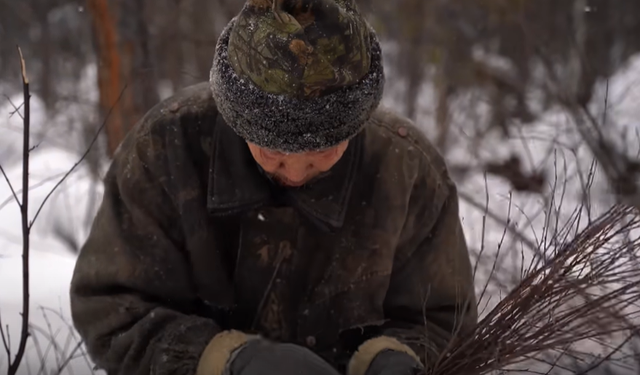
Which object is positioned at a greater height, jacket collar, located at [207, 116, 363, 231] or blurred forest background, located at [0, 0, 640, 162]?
blurred forest background, located at [0, 0, 640, 162]

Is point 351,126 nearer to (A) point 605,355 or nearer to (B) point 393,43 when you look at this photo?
(A) point 605,355

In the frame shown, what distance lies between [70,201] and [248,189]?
11.2 ft

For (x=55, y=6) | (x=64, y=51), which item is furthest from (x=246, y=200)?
(x=64, y=51)

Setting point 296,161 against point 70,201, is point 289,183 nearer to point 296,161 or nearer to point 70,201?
point 296,161

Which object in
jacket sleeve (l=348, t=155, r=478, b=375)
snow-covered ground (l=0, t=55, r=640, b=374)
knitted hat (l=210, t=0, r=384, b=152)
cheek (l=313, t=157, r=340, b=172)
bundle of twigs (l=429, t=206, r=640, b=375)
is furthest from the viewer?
snow-covered ground (l=0, t=55, r=640, b=374)

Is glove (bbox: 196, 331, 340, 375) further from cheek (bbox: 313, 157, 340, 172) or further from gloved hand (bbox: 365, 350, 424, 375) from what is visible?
cheek (bbox: 313, 157, 340, 172)

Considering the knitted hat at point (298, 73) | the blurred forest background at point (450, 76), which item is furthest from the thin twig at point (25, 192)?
the blurred forest background at point (450, 76)

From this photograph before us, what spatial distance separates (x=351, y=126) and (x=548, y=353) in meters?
0.51

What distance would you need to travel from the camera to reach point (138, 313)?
1.29 m

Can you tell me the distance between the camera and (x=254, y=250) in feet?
4.43

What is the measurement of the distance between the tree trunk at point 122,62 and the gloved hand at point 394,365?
2.89 metres

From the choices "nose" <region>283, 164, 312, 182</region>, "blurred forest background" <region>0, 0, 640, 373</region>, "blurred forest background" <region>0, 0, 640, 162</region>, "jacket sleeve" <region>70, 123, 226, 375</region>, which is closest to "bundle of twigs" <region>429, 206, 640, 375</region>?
"nose" <region>283, 164, 312, 182</region>

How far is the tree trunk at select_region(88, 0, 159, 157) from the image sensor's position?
150 inches

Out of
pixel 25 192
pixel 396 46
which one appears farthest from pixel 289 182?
pixel 396 46
